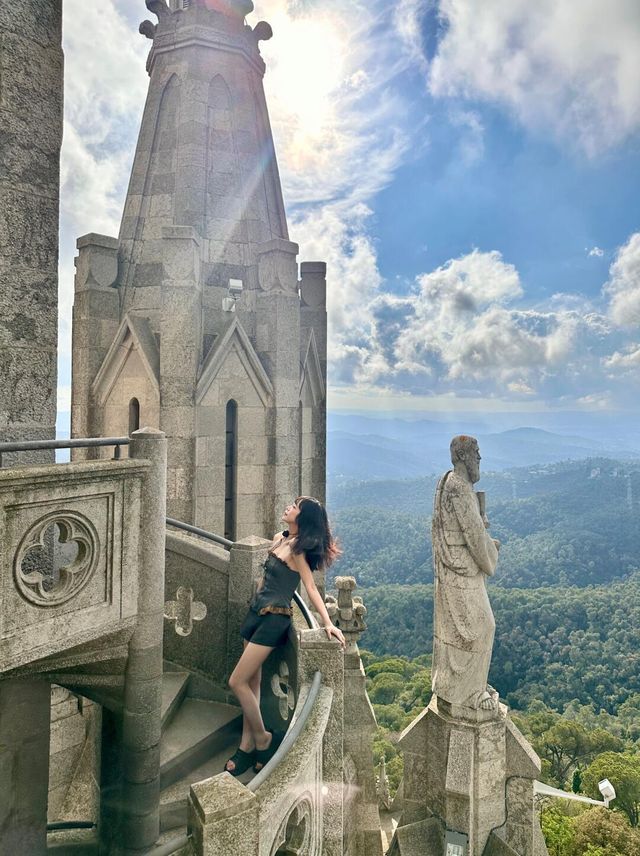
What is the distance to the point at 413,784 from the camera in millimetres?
5863

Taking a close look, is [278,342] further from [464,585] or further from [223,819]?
[223,819]

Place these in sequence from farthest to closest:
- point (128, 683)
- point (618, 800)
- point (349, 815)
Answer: point (618, 800) → point (349, 815) → point (128, 683)

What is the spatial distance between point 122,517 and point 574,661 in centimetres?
6571

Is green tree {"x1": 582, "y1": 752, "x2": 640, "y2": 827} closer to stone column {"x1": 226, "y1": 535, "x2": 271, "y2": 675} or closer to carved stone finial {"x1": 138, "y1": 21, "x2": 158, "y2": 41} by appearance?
stone column {"x1": 226, "y1": 535, "x2": 271, "y2": 675}

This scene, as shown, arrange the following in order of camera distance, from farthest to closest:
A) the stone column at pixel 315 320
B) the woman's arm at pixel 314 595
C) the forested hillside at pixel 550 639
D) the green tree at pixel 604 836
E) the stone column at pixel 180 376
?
the forested hillside at pixel 550 639
the green tree at pixel 604 836
the stone column at pixel 315 320
the stone column at pixel 180 376
the woman's arm at pixel 314 595

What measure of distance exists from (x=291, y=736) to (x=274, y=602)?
51.3 inches

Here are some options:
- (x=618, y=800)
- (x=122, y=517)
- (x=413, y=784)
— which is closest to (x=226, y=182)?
(x=122, y=517)

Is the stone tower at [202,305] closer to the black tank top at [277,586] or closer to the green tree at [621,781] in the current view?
the black tank top at [277,586]

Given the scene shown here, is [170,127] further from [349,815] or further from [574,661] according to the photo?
[574,661]

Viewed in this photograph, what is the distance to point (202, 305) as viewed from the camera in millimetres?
8141

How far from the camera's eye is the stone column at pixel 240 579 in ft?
16.3

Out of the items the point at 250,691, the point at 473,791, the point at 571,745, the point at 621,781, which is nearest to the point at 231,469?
the point at 250,691

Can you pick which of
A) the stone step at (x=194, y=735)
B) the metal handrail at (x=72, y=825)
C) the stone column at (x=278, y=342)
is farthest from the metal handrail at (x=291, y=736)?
the stone column at (x=278, y=342)

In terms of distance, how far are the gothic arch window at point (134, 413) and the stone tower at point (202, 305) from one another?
0.07 feet
